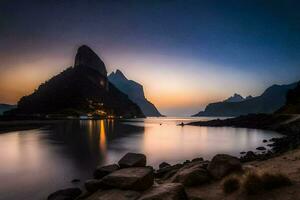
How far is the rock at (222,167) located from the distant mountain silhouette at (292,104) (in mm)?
93967

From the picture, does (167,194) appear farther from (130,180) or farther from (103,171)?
(103,171)

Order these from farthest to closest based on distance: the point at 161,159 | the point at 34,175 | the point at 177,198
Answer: the point at 161,159, the point at 34,175, the point at 177,198

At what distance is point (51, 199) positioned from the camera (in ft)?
51.6

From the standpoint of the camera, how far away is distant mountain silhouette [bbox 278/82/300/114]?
100450mm

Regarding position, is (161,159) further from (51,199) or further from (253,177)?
(253,177)

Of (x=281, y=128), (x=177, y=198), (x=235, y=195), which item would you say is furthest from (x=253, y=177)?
(x=281, y=128)

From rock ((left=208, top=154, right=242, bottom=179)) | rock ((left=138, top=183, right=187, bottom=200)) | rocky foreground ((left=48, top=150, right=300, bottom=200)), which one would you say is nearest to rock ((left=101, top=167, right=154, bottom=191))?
rocky foreground ((left=48, top=150, right=300, bottom=200))

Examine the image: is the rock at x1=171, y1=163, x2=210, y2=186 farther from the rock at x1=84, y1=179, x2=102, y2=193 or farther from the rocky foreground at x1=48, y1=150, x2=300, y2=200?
the rock at x1=84, y1=179, x2=102, y2=193

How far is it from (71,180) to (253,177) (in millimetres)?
15832

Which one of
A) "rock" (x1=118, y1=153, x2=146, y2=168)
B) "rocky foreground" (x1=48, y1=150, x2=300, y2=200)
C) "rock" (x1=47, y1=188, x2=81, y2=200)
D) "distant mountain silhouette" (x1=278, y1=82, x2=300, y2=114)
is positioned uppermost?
"distant mountain silhouette" (x1=278, y1=82, x2=300, y2=114)

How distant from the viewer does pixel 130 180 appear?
1305 cm

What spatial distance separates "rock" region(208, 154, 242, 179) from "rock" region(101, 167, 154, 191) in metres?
3.69

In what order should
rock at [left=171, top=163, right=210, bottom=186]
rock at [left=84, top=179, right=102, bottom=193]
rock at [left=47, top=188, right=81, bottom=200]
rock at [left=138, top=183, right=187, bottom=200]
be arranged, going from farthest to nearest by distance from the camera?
rock at [left=47, top=188, right=81, bottom=200] → rock at [left=84, top=179, right=102, bottom=193] → rock at [left=171, top=163, right=210, bottom=186] → rock at [left=138, top=183, right=187, bottom=200]

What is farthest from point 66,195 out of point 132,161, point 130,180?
point 130,180
